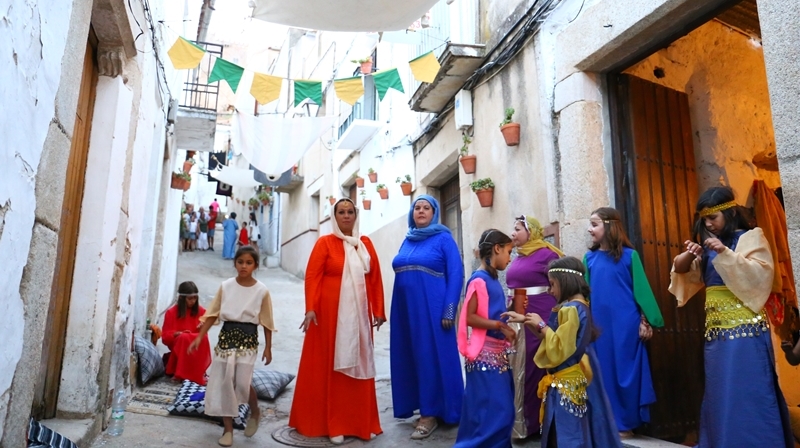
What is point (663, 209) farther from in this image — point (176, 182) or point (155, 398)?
point (176, 182)

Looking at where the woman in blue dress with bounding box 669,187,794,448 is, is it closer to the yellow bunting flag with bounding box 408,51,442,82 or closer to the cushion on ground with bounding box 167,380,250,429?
the cushion on ground with bounding box 167,380,250,429

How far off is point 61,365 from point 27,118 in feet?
6.42

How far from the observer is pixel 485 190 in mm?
5863

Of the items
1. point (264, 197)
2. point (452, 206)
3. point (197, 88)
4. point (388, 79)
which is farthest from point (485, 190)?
point (264, 197)

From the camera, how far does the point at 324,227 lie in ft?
47.0

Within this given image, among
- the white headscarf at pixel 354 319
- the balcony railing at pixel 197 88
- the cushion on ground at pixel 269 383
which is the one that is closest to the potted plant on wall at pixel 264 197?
the balcony railing at pixel 197 88

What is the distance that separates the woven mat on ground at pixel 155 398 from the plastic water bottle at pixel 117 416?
1.06ft

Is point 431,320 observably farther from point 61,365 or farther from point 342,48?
point 342,48

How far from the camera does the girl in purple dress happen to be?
152 inches

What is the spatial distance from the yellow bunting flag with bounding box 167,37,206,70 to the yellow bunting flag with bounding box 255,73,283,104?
0.81m

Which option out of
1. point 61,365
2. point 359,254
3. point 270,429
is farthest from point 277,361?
point 61,365

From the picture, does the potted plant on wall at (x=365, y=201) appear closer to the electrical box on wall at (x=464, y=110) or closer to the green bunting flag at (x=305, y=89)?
the electrical box on wall at (x=464, y=110)

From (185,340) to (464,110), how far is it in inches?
153

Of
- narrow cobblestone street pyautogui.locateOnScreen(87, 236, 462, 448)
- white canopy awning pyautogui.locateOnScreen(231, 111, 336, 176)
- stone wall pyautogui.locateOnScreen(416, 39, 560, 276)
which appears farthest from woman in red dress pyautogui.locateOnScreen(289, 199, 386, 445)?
white canopy awning pyautogui.locateOnScreen(231, 111, 336, 176)
